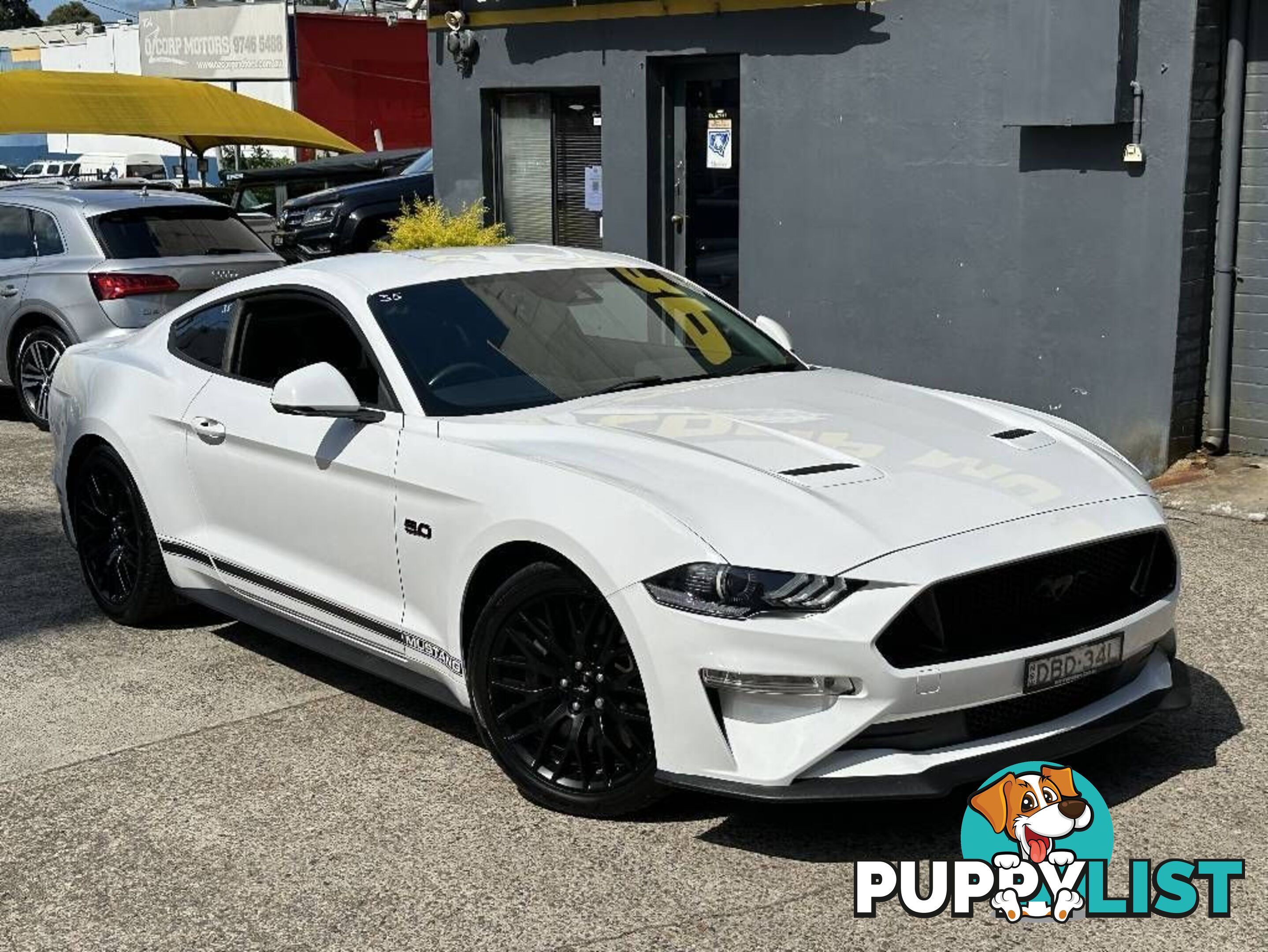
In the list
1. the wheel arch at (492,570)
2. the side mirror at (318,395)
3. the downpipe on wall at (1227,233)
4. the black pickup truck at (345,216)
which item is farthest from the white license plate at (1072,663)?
the black pickup truck at (345,216)

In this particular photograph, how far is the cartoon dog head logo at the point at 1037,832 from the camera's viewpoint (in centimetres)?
421

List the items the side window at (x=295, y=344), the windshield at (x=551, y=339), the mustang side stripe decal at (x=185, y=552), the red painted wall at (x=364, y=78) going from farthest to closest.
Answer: the red painted wall at (x=364, y=78), the mustang side stripe decal at (x=185, y=552), the side window at (x=295, y=344), the windshield at (x=551, y=339)

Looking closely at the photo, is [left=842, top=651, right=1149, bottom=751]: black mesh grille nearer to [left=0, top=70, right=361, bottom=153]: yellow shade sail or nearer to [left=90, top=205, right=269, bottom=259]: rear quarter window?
[left=90, top=205, right=269, bottom=259]: rear quarter window

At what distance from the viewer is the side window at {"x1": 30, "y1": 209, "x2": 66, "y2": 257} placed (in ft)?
38.5

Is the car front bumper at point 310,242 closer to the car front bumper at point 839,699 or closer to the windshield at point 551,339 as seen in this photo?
the windshield at point 551,339

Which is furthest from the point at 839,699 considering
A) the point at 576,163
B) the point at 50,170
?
the point at 50,170

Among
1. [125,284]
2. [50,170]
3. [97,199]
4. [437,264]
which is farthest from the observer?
[50,170]

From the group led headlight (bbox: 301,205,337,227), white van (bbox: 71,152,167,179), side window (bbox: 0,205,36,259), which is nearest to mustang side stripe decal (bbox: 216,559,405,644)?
side window (bbox: 0,205,36,259)

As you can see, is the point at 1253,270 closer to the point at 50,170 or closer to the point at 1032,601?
the point at 1032,601

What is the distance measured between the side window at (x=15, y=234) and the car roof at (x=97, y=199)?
Result: 91 mm

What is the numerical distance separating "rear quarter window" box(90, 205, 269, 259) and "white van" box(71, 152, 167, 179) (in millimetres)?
24400

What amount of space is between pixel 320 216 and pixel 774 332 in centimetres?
1273

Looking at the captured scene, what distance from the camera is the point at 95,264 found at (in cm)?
1141

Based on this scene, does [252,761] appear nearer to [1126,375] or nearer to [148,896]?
[148,896]
